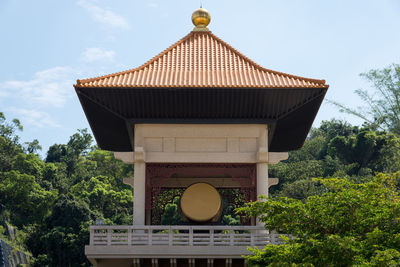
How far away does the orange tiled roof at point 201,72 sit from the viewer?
72.4 ft

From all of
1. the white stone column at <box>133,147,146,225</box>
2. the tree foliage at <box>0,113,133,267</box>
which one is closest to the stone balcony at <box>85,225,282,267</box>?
the white stone column at <box>133,147,146,225</box>

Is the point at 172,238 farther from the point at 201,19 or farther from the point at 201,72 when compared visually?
the point at 201,19

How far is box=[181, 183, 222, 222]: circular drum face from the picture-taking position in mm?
23062

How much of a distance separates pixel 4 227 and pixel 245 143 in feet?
122

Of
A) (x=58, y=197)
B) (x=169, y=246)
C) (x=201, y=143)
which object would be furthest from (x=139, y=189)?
(x=58, y=197)

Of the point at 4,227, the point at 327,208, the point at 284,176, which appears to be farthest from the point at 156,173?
the point at 284,176

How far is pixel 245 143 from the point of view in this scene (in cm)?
2338

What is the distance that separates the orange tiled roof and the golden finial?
0.28 m

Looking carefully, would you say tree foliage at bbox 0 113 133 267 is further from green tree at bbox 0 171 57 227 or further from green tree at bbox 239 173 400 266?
green tree at bbox 239 173 400 266

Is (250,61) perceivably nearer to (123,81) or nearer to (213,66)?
(213,66)

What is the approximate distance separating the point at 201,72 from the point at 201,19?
4.31 meters

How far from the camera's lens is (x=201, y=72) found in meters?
23.4

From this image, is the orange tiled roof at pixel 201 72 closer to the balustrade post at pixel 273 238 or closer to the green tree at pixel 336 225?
the balustrade post at pixel 273 238

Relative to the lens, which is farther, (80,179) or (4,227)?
(80,179)
